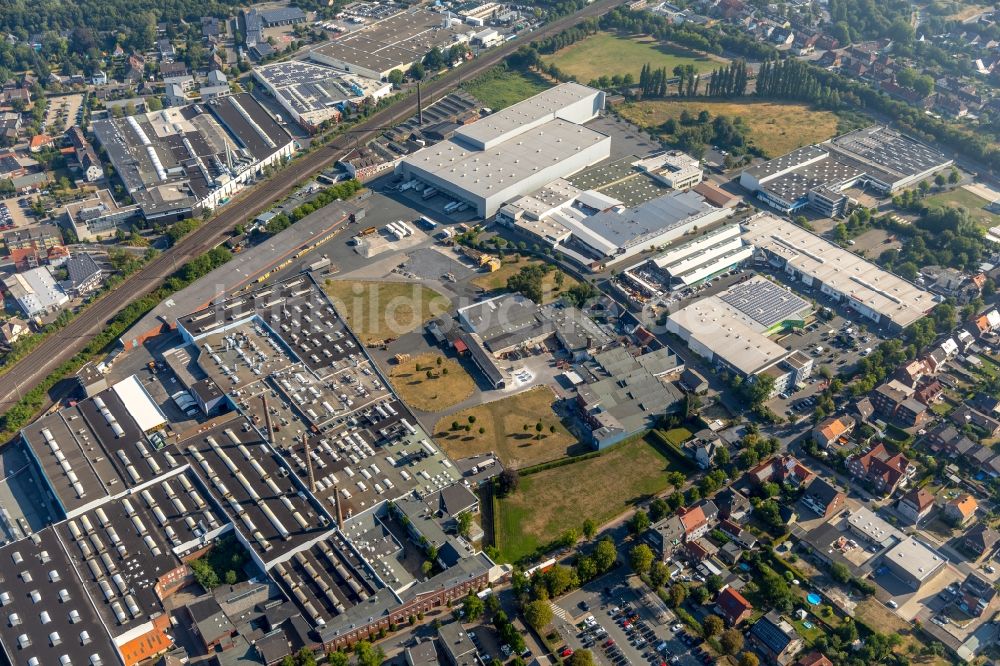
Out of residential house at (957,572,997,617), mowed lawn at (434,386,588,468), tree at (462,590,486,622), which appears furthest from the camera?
mowed lawn at (434,386,588,468)

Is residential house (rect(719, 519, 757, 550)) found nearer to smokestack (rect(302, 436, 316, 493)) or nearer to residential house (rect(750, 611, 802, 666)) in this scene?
residential house (rect(750, 611, 802, 666))

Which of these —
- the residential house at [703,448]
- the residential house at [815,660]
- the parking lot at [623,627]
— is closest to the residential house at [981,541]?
the residential house at [815,660]

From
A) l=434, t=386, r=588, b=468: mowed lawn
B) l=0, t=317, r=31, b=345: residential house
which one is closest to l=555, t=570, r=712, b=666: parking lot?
l=434, t=386, r=588, b=468: mowed lawn

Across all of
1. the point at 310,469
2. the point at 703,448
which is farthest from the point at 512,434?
the point at 310,469

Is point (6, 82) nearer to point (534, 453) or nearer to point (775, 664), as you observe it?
point (534, 453)

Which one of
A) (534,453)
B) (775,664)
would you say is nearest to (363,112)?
(534,453)

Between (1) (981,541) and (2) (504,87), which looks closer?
(1) (981,541)

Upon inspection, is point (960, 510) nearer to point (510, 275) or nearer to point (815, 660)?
point (815, 660)
